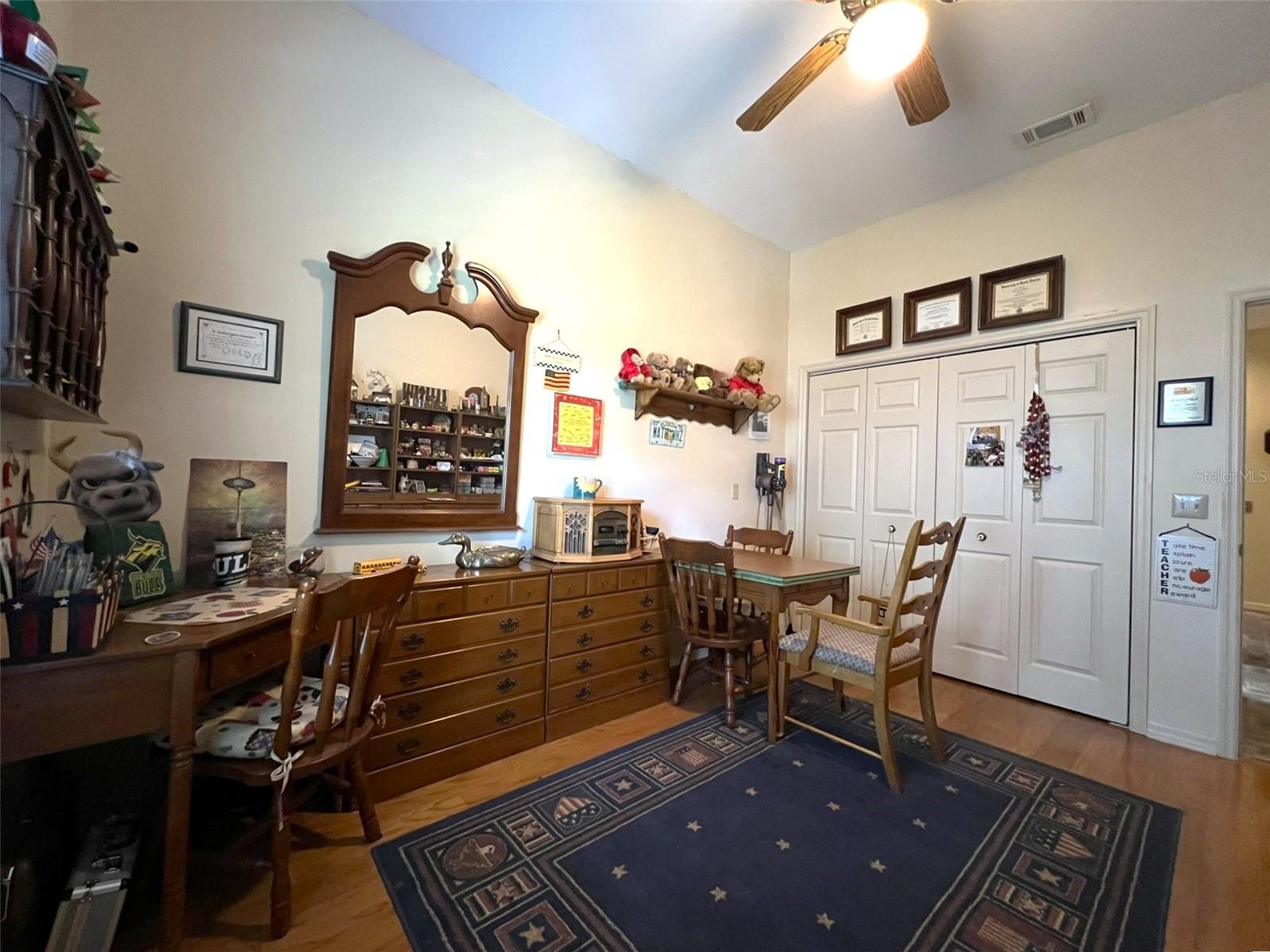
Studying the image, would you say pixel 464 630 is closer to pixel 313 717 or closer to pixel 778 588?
pixel 313 717

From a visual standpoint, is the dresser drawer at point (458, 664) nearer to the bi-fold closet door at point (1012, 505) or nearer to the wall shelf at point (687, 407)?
the wall shelf at point (687, 407)

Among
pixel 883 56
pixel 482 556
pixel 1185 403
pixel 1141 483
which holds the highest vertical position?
pixel 883 56

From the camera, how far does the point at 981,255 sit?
3.08 metres

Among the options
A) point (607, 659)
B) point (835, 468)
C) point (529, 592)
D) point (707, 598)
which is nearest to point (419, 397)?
point (529, 592)

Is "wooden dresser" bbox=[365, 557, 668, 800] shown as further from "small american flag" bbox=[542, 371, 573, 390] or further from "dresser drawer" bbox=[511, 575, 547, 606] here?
"small american flag" bbox=[542, 371, 573, 390]

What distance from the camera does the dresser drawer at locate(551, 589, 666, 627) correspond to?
2.26 m

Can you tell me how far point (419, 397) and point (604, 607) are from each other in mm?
1287

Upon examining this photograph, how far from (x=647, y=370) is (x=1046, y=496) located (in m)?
2.34

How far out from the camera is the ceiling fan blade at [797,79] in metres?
1.76

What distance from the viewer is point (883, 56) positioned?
5.52ft

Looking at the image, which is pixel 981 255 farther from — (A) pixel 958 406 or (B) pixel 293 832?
(B) pixel 293 832

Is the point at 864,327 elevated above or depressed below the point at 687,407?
above

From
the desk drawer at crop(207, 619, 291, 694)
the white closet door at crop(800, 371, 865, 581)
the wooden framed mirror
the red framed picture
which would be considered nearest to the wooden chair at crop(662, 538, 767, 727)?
the red framed picture

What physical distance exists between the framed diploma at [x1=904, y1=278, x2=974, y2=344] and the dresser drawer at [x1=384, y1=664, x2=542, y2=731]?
10.2 ft
